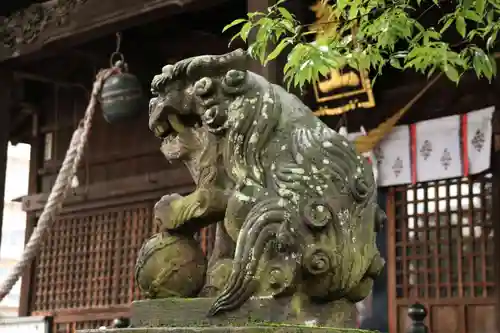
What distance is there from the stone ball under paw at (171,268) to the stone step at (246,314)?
0.07 metres

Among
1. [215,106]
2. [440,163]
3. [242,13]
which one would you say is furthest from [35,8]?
[215,106]

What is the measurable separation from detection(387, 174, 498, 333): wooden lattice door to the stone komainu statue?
175 inches

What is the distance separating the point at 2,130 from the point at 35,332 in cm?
262

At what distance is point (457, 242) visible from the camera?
6.53 m

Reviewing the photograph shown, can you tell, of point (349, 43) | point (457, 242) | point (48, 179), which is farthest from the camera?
point (48, 179)

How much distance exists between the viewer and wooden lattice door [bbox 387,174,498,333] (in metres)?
6.37

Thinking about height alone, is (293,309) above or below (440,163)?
below

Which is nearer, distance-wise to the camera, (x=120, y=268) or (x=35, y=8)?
(x=35, y=8)

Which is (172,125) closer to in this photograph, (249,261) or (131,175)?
(249,261)

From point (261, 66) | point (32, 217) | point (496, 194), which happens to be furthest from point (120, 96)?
point (496, 194)

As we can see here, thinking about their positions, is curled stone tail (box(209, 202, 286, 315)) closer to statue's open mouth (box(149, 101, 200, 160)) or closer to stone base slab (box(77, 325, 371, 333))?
stone base slab (box(77, 325, 371, 333))

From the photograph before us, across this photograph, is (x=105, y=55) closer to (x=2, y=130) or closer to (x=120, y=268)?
(x=2, y=130)

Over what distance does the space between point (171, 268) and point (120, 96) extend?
5.47 m

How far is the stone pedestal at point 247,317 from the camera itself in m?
2.00
